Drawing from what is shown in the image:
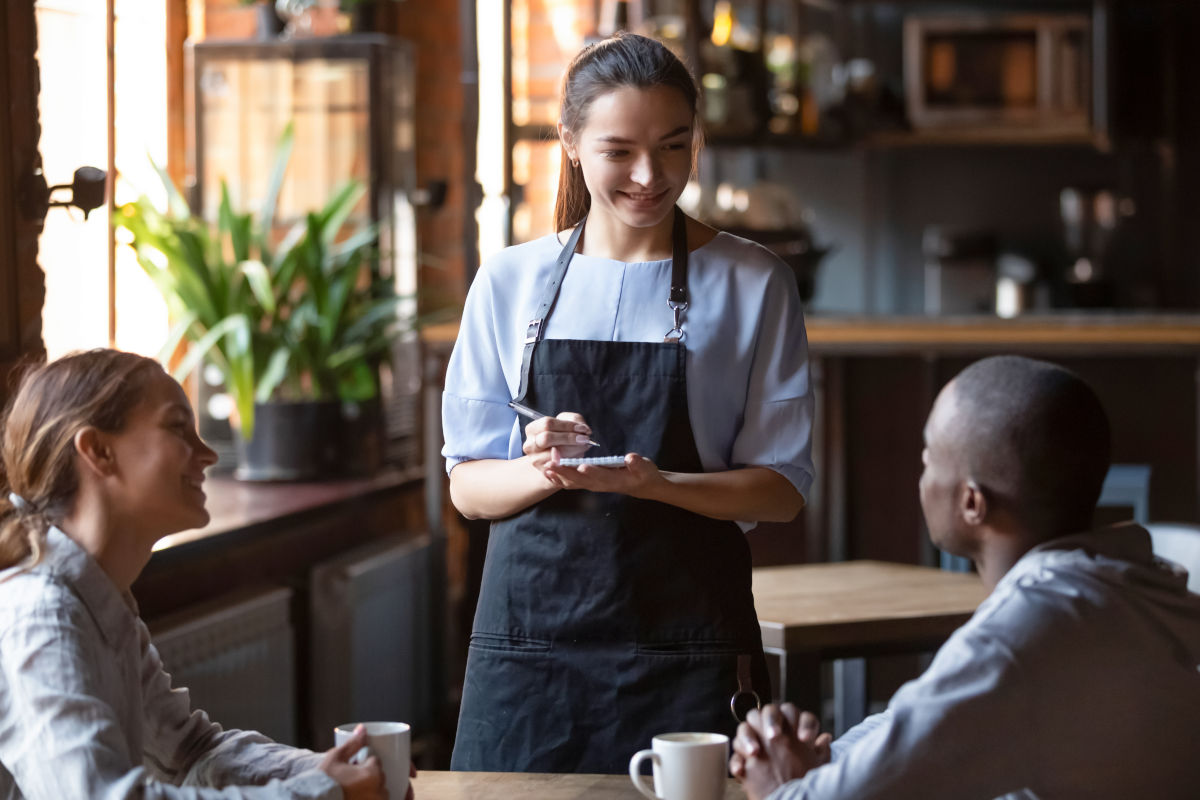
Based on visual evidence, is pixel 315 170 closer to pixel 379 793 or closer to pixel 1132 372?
pixel 1132 372

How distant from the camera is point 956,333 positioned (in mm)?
4203

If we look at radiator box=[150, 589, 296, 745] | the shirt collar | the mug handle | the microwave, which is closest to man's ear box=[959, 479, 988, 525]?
the mug handle

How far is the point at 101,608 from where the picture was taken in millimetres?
1333

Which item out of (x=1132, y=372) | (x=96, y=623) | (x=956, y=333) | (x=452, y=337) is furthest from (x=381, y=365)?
(x=96, y=623)

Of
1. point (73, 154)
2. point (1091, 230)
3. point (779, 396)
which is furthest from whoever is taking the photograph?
point (1091, 230)

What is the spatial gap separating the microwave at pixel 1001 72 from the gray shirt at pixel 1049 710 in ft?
16.1

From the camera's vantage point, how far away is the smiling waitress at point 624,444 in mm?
1739

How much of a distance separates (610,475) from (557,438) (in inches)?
2.9

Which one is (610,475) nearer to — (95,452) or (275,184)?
(95,452)

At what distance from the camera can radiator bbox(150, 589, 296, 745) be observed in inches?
112

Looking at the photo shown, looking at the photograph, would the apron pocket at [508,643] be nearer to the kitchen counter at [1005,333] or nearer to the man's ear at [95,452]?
the man's ear at [95,452]

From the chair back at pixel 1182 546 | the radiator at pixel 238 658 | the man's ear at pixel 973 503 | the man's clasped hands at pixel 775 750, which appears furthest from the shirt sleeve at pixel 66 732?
the chair back at pixel 1182 546

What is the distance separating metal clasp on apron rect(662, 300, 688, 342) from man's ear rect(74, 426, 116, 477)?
683 mm

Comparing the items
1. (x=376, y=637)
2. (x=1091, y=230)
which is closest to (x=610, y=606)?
(x=376, y=637)
